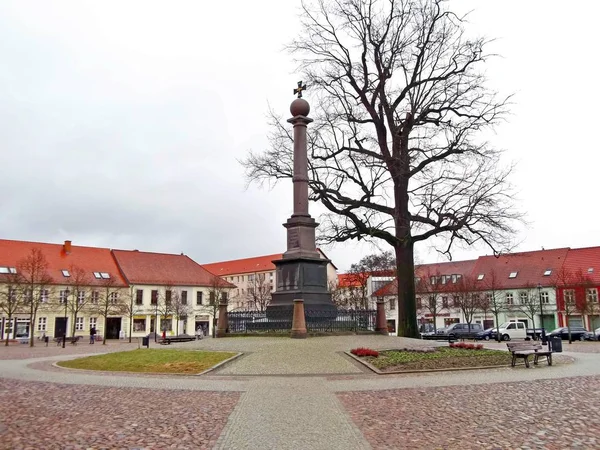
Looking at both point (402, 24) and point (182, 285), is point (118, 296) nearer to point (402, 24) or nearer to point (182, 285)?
point (182, 285)

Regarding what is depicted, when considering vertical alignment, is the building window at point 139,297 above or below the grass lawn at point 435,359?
above

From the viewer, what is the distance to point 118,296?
60219 millimetres

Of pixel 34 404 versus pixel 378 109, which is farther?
pixel 378 109

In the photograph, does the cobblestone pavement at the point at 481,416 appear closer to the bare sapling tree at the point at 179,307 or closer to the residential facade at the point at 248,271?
the bare sapling tree at the point at 179,307

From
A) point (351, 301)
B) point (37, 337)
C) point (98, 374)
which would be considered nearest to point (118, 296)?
point (37, 337)

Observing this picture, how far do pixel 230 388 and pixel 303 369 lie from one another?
3.13 meters

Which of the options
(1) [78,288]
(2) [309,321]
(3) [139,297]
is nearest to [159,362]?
(2) [309,321]

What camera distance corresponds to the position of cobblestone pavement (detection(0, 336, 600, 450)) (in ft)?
23.5

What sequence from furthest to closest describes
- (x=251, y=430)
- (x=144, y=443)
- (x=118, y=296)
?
(x=118, y=296)
(x=251, y=430)
(x=144, y=443)

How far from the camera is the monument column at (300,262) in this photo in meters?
22.3

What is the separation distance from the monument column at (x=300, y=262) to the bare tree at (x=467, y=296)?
3601 centimetres

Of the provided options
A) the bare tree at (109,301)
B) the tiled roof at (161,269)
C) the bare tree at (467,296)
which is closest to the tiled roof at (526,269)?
the bare tree at (467,296)

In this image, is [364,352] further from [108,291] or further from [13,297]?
[108,291]

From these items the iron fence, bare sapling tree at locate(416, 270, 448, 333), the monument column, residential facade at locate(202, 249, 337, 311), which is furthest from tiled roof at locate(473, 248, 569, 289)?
the monument column
